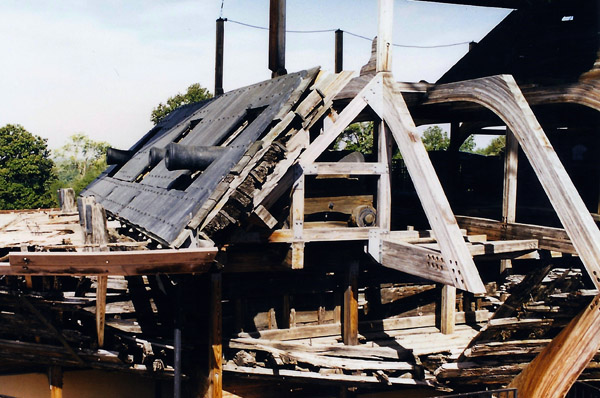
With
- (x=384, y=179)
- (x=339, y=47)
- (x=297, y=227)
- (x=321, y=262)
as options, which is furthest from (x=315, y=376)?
(x=339, y=47)

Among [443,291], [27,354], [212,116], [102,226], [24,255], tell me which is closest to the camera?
[24,255]

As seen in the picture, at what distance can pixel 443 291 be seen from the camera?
10031mm

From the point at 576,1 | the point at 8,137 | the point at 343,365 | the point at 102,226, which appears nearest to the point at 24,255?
the point at 102,226

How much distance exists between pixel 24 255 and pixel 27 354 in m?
4.31

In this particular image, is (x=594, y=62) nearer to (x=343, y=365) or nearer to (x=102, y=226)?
(x=343, y=365)

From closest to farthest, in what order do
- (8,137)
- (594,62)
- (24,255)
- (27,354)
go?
(24,255), (594,62), (27,354), (8,137)

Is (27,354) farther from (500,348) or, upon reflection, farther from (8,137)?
(8,137)

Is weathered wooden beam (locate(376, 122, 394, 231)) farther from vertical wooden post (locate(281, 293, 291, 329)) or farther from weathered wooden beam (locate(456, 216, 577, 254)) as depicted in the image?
vertical wooden post (locate(281, 293, 291, 329))

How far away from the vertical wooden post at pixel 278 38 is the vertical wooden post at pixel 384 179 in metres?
4.72

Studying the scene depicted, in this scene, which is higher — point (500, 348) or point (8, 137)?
point (8, 137)

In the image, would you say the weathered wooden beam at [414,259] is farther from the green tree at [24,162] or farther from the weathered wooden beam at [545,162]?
the green tree at [24,162]

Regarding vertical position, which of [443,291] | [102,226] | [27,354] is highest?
[102,226]

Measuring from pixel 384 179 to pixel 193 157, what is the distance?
8.70 ft

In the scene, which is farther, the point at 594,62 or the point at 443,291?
the point at 443,291
